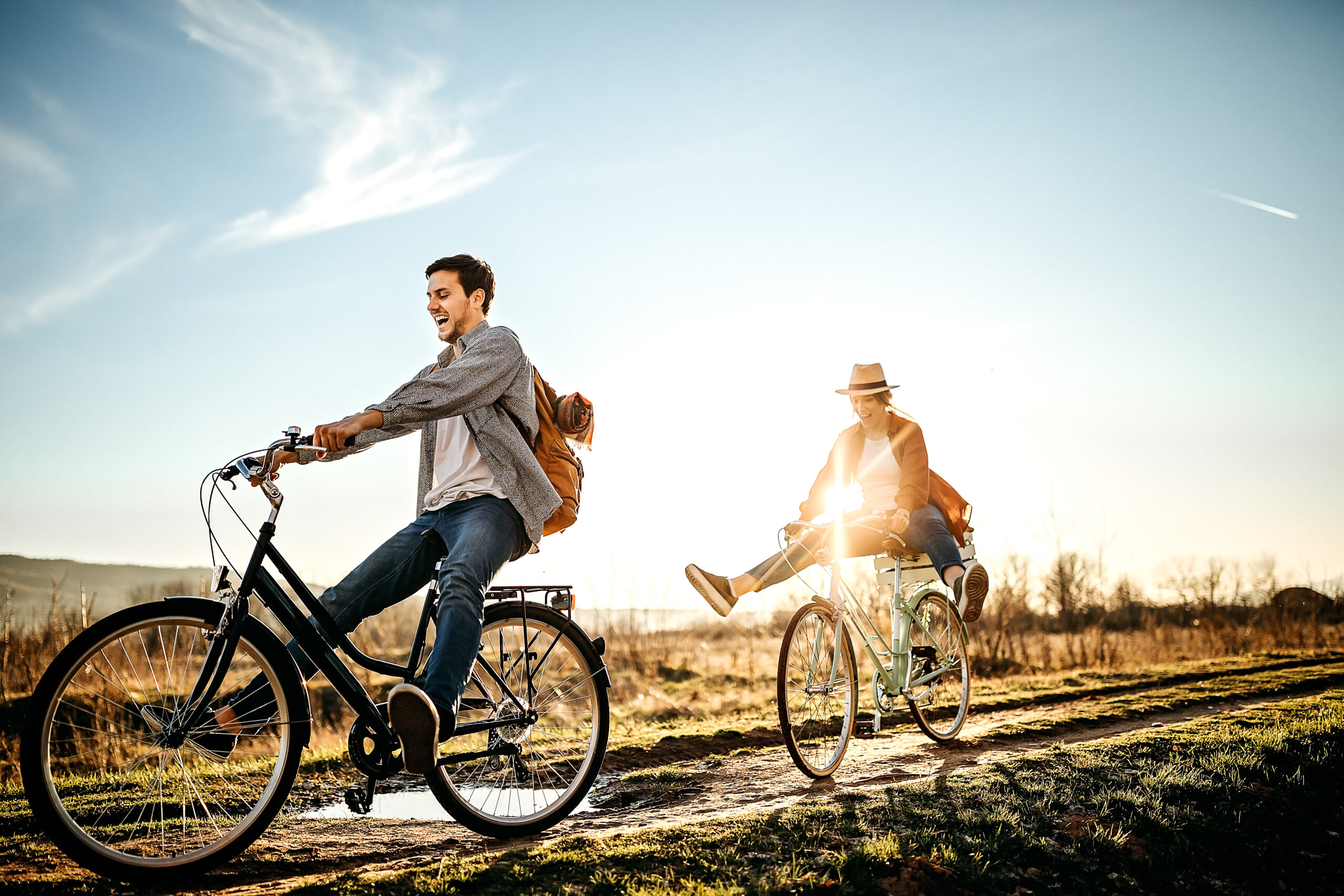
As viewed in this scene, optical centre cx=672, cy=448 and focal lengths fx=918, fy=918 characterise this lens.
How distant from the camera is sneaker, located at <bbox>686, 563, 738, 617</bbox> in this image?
5.36 metres

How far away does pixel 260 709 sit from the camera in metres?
3.23

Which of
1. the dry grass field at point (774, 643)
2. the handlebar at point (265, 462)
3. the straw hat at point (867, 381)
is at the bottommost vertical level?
the dry grass field at point (774, 643)

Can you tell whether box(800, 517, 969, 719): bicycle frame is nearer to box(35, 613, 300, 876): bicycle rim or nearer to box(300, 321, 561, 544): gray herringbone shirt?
box(300, 321, 561, 544): gray herringbone shirt

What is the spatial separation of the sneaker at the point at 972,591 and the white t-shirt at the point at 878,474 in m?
0.64

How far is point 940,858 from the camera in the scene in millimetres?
3547

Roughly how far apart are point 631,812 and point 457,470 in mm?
1910

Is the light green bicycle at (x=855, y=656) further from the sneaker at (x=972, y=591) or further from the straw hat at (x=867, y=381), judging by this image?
the straw hat at (x=867, y=381)

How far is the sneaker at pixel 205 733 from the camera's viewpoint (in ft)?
9.89

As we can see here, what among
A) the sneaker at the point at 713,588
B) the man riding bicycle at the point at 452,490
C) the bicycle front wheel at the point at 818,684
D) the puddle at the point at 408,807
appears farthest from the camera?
the sneaker at the point at 713,588

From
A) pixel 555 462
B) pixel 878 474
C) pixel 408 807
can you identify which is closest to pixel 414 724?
pixel 555 462

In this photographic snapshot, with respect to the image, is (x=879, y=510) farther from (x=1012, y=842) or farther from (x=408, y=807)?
(x=408, y=807)

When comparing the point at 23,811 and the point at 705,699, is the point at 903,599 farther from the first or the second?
the point at 705,699

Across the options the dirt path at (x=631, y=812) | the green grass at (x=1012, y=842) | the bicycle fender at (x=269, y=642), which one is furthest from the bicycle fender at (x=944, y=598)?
the bicycle fender at (x=269, y=642)

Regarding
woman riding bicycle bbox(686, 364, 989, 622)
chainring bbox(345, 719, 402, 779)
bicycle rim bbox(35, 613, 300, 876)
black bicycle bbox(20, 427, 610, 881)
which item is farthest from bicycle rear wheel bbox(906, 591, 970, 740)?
bicycle rim bbox(35, 613, 300, 876)
